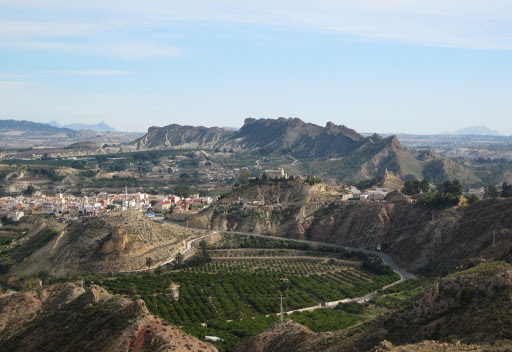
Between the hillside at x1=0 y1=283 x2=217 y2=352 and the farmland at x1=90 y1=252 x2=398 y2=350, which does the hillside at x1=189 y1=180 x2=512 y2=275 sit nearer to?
the farmland at x1=90 y1=252 x2=398 y2=350

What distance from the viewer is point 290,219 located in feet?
238

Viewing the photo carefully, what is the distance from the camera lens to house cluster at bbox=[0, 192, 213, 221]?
8469 cm

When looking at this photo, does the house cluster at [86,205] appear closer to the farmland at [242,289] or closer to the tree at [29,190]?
the tree at [29,190]

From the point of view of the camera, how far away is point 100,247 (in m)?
57.4

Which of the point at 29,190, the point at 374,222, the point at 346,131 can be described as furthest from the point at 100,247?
the point at 346,131

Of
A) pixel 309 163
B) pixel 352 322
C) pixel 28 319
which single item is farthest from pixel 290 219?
pixel 309 163

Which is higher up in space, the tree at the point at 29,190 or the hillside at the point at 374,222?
the hillside at the point at 374,222

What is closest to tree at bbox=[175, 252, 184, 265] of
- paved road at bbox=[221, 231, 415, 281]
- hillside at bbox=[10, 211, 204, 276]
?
hillside at bbox=[10, 211, 204, 276]

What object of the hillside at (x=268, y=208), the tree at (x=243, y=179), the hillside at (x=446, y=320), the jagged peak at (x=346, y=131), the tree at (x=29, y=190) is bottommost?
the tree at (x=29, y=190)

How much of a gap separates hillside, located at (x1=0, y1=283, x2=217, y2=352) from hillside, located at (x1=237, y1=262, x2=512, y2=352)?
6.01m

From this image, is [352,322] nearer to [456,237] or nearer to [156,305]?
[156,305]

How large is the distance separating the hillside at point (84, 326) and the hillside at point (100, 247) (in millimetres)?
19403

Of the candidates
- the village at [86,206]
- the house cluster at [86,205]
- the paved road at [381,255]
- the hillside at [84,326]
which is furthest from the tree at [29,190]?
the hillside at [84,326]

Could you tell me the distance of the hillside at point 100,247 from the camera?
184 feet
